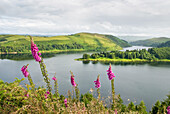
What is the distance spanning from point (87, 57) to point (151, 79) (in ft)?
255

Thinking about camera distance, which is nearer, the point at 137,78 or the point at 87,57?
the point at 137,78

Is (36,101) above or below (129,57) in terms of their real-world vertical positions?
above

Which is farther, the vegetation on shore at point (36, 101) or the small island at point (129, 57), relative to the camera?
the small island at point (129, 57)

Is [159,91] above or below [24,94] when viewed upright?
below

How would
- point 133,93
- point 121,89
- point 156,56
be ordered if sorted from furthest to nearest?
point 156,56 → point 121,89 → point 133,93

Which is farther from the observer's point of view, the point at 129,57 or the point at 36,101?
the point at 129,57

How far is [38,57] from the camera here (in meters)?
7.57

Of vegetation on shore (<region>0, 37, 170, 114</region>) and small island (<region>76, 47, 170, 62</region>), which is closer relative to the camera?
vegetation on shore (<region>0, 37, 170, 114</region>)

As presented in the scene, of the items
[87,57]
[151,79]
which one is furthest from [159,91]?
[87,57]

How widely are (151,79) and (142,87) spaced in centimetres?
1820

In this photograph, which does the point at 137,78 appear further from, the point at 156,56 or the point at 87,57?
the point at 156,56

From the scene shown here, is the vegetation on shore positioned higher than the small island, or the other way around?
the vegetation on shore

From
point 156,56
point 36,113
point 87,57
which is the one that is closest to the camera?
point 36,113

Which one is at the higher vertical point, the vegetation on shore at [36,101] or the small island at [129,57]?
the vegetation on shore at [36,101]
